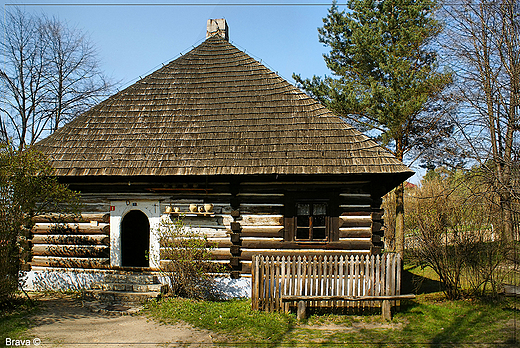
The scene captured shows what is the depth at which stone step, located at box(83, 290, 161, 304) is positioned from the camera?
26.0ft

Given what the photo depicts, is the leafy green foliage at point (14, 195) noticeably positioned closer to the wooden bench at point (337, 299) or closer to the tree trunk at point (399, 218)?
the wooden bench at point (337, 299)

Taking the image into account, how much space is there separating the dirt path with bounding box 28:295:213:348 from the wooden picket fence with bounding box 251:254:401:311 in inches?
57.2

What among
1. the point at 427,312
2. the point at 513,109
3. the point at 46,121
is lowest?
the point at 427,312

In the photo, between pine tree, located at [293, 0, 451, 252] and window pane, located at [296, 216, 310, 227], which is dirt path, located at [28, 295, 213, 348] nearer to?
window pane, located at [296, 216, 310, 227]

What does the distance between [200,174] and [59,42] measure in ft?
58.8

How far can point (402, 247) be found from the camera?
569 inches

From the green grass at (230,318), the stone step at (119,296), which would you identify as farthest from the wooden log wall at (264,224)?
the stone step at (119,296)

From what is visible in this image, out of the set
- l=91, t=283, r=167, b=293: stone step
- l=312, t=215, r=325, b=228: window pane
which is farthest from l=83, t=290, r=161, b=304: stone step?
l=312, t=215, r=325, b=228: window pane

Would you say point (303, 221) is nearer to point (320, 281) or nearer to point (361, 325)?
point (320, 281)

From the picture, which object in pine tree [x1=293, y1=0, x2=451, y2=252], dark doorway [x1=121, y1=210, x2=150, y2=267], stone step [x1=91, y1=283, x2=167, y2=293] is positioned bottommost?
stone step [x1=91, y1=283, x2=167, y2=293]

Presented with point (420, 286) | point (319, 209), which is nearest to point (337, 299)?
point (319, 209)

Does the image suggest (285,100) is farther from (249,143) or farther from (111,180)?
(111,180)

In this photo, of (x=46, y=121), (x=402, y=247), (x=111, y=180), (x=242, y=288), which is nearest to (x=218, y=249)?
(x=242, y=288)

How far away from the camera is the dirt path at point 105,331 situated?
586 cm
